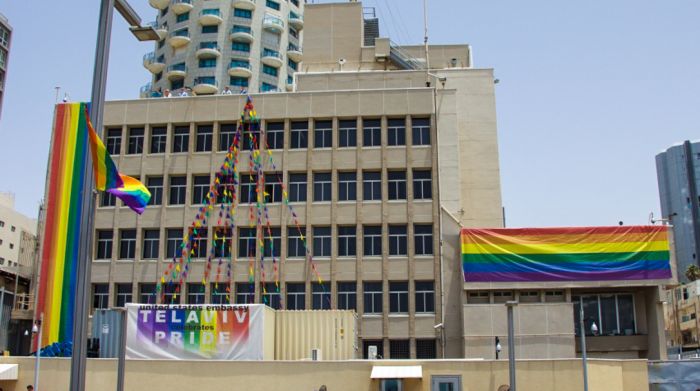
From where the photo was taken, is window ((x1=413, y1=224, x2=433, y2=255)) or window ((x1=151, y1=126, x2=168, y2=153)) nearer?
window ((x1=413, y1=224, x2=433, y2=255))

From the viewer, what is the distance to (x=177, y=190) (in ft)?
180

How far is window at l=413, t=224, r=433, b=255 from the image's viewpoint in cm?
5181

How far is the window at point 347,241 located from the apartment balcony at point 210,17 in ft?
206

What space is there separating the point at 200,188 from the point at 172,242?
433 centimetres

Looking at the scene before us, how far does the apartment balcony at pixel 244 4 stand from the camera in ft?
353

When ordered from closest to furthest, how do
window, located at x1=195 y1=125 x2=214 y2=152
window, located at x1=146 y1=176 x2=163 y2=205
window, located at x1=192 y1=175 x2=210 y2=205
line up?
window, located at x1=192 y1=175 x2=210 y2=205 → window, located at x1=146 y1=176 x2=163 y2=205 → window, located at x1=195 y1=125 x2=214 y2=152

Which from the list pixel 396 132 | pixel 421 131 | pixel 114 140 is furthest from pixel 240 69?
pixel 421 131

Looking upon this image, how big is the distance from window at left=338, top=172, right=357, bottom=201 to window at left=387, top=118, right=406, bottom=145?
3.61 m

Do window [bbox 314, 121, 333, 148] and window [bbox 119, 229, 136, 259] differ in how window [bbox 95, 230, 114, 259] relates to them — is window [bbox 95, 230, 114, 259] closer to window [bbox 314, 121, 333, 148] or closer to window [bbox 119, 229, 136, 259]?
window [bbox 119, 229, 136, 259]

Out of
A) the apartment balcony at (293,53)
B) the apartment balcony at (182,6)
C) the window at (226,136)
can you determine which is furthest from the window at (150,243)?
the apartment balcony at (293,53)

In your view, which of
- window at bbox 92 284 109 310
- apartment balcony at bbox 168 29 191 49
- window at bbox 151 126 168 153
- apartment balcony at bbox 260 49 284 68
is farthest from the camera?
apartment balcony at bbox 260 49 284 68

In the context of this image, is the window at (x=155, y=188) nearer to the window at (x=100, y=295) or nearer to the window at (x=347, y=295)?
the window at (x=100, y=295)

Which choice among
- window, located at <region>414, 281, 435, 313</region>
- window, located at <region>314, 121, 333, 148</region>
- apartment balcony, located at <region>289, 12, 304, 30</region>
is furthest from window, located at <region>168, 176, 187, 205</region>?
apartment balcony, located at <region>289, 12, 304, 30</region>

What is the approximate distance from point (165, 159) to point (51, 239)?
9.69 m
